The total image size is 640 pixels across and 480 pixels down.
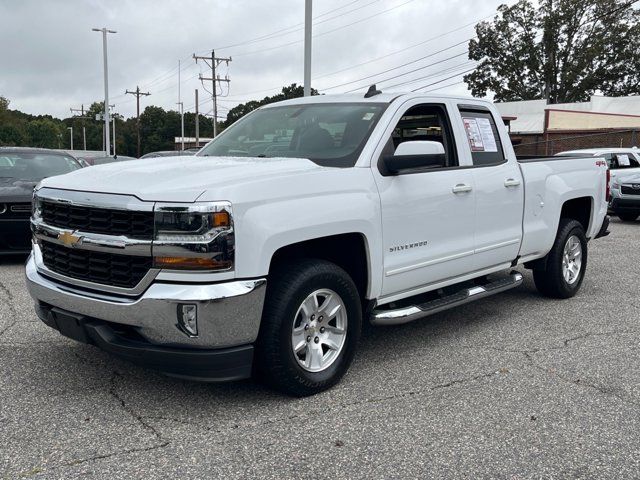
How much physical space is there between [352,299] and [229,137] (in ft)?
6.68

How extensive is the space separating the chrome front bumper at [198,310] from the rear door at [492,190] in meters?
2.37

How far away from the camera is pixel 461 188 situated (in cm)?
495

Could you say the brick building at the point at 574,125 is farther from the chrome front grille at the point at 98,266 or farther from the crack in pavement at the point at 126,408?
the chrome front grille at the point at 98,266

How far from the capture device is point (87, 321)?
12.2ft

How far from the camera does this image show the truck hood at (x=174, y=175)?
3484 mm

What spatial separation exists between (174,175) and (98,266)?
2.25 ft

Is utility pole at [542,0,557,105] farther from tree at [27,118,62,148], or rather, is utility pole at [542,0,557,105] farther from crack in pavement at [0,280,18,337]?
tree at [27,118,62,148]

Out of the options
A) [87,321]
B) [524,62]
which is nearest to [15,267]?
[87,321]

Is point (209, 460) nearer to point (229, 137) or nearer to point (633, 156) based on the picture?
point (229, 137)

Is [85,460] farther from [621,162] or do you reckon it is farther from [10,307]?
[621,162]

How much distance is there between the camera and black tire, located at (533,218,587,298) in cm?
644

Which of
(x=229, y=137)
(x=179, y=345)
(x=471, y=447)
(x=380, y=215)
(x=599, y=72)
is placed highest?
(x=599, y=72)

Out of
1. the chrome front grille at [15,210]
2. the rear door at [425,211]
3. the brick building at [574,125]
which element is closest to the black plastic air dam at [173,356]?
the rear door at [425,211]

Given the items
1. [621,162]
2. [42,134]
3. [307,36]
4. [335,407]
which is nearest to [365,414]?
[335,407]
